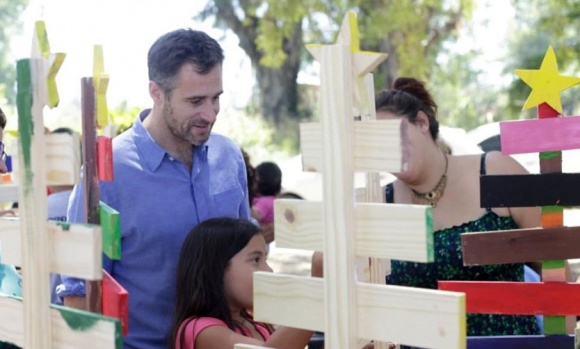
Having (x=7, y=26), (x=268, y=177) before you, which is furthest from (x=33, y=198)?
(x=7, y=26)

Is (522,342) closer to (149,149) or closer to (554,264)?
(554,264)

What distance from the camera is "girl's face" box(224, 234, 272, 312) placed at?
2.69 metres

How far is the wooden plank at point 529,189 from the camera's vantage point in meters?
2.41

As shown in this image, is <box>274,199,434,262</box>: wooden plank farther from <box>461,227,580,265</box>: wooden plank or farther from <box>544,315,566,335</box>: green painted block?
<box>544,315,566,335</box>: green painted block

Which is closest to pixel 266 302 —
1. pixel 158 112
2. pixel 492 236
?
pixel 492 236

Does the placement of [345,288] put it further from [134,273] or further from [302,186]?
[302,186]

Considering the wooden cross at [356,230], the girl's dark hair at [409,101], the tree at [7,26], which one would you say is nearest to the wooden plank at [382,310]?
the wooden cross at [356,230]

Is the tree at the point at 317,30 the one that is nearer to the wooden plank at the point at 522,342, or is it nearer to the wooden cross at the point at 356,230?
the wooden plank at the point at 522,342

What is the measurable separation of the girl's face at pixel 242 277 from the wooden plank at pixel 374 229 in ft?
2.58

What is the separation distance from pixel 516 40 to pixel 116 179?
33121mm

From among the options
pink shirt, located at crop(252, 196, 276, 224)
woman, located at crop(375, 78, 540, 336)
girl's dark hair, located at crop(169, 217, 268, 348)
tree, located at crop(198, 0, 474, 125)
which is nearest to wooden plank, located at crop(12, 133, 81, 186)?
girl's dark hair, located at crop(169, 217, 268, 348)

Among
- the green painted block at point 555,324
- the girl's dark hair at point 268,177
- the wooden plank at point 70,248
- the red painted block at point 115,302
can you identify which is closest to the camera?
the wooden plank at point 70,248

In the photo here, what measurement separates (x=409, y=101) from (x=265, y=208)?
2.60m

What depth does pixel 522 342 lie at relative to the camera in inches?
97.3
